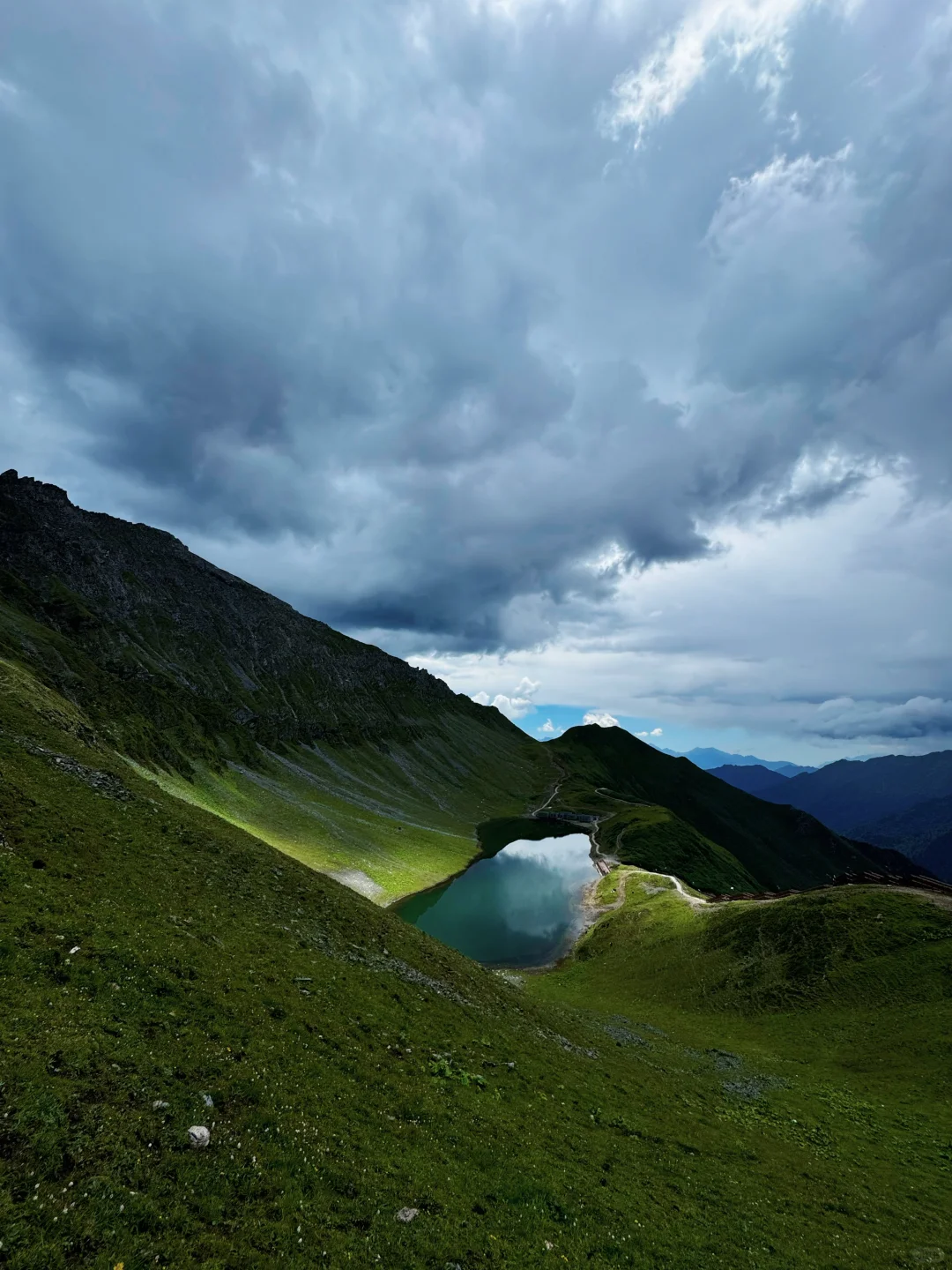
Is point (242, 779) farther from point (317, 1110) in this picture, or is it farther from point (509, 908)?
point (317, 1110)

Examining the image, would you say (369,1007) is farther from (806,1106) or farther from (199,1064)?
(806,1106)

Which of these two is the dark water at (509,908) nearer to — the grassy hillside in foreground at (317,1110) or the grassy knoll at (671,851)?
the grassy knoll at (671,851)

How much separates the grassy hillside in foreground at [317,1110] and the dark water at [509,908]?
53.1m

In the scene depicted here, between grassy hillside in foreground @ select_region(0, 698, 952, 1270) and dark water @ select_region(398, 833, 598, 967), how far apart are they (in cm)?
5306

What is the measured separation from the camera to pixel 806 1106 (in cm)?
3328

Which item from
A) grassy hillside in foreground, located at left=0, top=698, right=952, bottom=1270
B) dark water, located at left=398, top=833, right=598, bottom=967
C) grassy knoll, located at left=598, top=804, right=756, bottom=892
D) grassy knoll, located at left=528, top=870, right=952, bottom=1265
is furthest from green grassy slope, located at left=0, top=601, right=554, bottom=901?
grassy knoll, located at left=528, top=870, right=952, bottom=1265

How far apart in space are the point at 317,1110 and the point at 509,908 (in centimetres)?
9893

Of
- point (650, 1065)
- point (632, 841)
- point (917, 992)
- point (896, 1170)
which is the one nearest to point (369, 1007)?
point (650, 1065)

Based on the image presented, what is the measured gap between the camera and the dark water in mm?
84188

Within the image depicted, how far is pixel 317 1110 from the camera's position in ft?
54.2

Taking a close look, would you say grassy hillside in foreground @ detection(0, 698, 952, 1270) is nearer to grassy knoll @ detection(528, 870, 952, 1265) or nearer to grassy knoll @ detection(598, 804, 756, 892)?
grassy knoll @ detection(528, 870, 952, 1265)

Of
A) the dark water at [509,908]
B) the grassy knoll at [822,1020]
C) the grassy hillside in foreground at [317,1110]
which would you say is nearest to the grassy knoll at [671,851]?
the dark water at [509,908]

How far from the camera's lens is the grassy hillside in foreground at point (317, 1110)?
11.9 m

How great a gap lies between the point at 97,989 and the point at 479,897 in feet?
344
